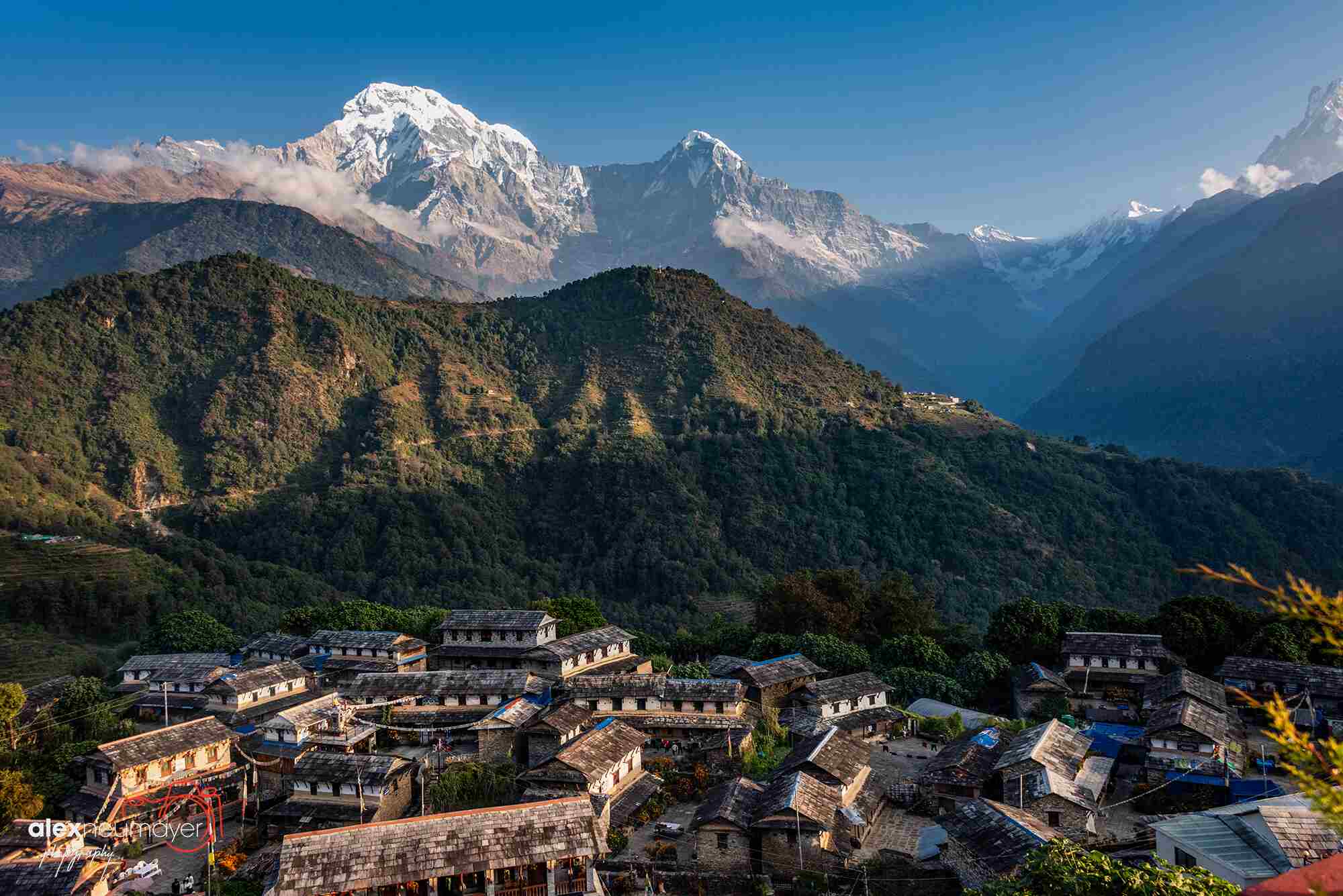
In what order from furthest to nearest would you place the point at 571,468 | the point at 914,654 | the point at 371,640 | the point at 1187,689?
the point at 571,468
the point at 914,654
the point at 371,640
the point at 1187,689

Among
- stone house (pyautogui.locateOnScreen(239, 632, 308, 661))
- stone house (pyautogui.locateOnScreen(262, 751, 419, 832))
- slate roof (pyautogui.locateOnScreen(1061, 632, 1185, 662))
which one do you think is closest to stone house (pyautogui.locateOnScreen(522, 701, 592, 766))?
stone house (pyautogui.locateOnScreen(262, 751, 419, 832))

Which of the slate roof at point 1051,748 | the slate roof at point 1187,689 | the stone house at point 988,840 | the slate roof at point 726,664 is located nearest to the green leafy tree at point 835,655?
the slate roof at point 726,664

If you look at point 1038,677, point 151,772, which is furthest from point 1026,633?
point 151,772

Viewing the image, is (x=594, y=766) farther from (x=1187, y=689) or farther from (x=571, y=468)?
(x=571, y=468)

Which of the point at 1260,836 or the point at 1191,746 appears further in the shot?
the point at 1191,746

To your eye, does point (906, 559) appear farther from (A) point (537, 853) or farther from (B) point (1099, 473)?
(A) point (537, 853)

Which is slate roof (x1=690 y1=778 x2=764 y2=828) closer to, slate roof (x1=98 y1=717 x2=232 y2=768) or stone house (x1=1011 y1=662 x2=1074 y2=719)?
slate roof (x1=98 y1=717 x2=232 y2=768)

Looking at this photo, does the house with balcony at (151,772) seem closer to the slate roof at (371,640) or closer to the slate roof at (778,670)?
the slate roof at (371,640)
